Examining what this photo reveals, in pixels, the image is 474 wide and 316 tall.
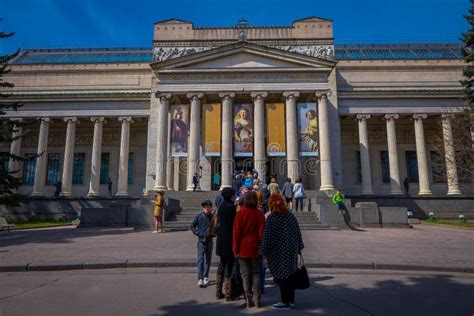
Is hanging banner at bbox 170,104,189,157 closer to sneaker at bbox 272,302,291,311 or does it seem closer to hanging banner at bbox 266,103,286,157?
hanging banner at bbox 266,103,286,157

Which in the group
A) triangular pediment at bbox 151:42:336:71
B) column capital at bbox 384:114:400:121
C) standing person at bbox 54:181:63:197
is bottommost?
standing person at bbox 54:181:63:197

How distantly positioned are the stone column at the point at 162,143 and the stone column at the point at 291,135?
10041 millimetres

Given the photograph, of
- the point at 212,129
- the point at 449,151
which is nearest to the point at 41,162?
the point at 212,129

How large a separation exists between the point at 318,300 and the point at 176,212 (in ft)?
50.1

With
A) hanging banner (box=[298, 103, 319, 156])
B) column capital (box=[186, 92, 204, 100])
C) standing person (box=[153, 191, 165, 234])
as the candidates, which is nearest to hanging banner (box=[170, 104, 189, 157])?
column capital (box=[186, 92, 204, 100])

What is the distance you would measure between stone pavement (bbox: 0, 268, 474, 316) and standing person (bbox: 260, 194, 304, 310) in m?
0.27

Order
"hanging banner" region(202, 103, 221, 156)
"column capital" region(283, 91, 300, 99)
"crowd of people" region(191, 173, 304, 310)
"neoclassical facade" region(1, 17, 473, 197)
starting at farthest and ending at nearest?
"column capital" region(283, 91, 300, 99) → "neoclassical facade" region(1, 17, 473, 197) → "hanging banner" region(202, 103, 221, 156) → "crowd of people" region(191, 173, 304, 310)

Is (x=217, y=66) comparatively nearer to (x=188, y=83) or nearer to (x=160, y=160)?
(x=188, y=83)

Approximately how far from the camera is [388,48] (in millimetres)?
39688

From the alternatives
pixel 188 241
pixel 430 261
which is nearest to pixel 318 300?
pixel 430 261

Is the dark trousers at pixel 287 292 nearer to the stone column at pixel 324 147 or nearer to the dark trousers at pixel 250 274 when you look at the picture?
the dark trousers at pixel 250 274

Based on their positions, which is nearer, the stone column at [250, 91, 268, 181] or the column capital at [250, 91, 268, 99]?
the stone column at [250, 91, 268, 181]

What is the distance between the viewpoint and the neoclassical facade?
26281 millimetres

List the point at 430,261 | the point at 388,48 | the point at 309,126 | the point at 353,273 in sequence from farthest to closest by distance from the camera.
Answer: the point at 388,48, the point at 309,126, the point at 430,261, the point at 353,273
